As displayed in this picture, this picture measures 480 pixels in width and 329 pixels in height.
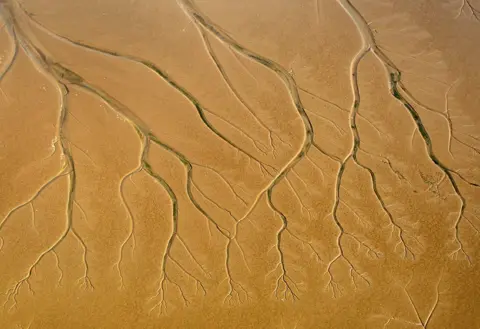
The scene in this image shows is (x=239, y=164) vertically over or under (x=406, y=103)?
under

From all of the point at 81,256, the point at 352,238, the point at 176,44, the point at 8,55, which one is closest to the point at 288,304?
the point at 352,238

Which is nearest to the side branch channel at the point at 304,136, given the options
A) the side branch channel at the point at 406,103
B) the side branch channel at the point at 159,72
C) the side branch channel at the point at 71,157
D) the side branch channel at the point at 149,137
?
the side branch channel at the point at 149,137

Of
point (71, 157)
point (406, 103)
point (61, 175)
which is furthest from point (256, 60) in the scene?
point (61, 175)

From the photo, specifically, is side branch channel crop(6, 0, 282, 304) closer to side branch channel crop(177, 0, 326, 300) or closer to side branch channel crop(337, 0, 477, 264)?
side branch channel crop(177, 0, 326, 300)

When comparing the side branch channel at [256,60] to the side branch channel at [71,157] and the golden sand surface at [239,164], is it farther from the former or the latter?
→ the side branch channel at [71,157]

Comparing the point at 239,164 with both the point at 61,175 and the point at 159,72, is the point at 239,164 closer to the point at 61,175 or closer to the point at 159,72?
the point at 159,72

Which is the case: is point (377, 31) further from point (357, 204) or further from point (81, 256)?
point (81, 256)

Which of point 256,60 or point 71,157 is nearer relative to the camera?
point 71,157
